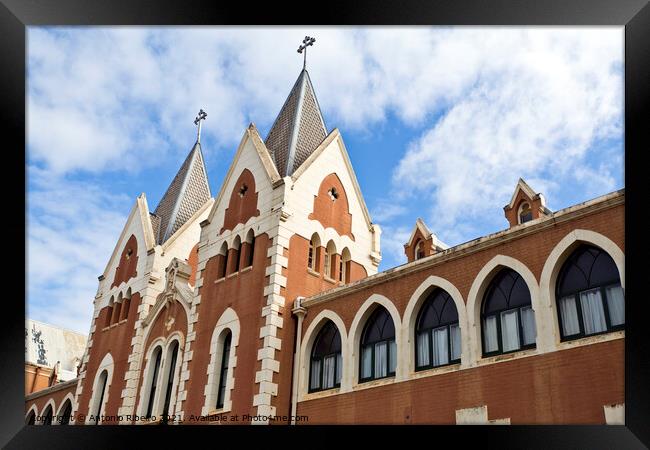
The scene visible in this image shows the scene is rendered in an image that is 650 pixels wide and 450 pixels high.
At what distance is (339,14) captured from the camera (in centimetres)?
765

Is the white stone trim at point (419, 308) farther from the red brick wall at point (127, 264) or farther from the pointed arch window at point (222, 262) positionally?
the red brick wall at point (127, 264)

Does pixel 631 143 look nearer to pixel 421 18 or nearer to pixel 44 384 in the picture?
pixel 421 18

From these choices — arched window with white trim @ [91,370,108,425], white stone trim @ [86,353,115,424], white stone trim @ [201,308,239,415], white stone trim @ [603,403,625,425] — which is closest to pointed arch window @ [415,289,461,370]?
white stone trim @ [603,403,625,425]

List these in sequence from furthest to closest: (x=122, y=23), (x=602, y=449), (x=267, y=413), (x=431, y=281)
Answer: (x=267, y=413)
(x=431, y=281)
(x=122, y=23)
(x=602, y=449)

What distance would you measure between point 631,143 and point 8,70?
7.37 metres

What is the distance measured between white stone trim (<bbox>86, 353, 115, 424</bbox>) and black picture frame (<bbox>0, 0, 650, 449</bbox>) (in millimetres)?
19523

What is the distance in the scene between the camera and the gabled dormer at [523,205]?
22.0 metres

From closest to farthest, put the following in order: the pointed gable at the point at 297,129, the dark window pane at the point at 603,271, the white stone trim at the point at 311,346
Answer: the dark window pane at the point at 603,271 < the white stone trim at the point at 311,346 < the pointed gable at the point at 297,129

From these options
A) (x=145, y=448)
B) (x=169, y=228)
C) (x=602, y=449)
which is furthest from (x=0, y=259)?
(x=169, y=228)

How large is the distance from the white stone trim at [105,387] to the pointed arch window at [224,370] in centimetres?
812

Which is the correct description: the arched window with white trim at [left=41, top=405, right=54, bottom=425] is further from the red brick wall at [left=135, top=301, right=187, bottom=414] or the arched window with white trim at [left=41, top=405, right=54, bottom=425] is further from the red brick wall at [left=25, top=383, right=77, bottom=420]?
the red brick wall at [left=135, top=301, right=187, bottom=414]

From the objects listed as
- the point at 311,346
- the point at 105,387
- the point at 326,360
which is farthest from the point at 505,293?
the point at 105,387

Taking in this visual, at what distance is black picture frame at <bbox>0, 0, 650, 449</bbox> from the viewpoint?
7547 mm

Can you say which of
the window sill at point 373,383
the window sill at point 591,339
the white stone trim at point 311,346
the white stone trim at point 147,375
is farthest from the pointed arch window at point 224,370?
the window sill at point 591,339
